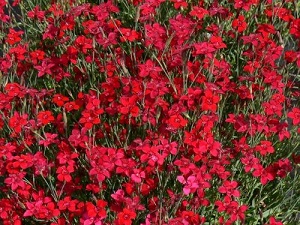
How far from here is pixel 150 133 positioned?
2.88 metres

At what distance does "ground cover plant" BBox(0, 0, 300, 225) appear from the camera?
2773 millimetres

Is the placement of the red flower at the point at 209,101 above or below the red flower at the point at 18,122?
above

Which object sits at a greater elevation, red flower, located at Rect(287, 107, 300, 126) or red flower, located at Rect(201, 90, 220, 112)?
red flower, located at Rect(201, 90, 220, 112)


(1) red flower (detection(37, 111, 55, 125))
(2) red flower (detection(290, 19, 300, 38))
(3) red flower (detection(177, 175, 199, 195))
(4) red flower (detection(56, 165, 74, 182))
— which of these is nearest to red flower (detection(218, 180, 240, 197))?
(3) red flower (detection(177, 175, 199, 195))

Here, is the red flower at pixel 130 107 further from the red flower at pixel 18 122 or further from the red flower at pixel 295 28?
the red flower at pixel 295 28

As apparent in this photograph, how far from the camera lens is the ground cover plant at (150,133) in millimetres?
2773

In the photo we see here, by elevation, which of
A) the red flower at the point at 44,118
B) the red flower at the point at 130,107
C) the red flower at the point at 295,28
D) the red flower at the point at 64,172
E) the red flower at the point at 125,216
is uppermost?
the red flower at the point at 295,28

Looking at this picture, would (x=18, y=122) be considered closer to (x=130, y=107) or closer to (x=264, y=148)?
(x=130, y=107)

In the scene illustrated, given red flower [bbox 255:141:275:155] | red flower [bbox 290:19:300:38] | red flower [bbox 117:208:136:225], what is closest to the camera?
red flower [bbox 117:208:136:225]

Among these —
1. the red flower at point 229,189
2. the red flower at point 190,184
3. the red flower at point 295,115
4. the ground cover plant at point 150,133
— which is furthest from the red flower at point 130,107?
the red flower at point 295,115

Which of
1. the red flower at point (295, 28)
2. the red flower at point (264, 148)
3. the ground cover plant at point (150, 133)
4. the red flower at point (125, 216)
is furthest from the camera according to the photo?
the red flower at point (295, 28)

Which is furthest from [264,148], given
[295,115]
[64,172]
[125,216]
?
[64,172]

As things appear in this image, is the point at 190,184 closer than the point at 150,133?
Yes

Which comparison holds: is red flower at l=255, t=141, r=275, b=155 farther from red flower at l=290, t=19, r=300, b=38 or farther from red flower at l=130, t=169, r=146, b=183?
red flower at l=290, t=19, r=300, b=38
